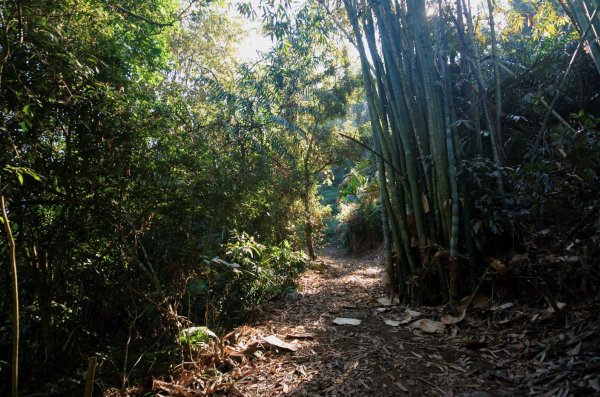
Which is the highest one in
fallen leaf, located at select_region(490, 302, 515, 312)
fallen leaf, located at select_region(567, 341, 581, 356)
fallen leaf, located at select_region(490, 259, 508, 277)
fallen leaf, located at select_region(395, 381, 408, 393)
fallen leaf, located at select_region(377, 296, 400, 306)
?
fallen leaf, located at select_region(490, 259, 508, 277)

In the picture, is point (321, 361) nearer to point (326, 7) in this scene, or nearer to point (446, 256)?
point (446, 256)

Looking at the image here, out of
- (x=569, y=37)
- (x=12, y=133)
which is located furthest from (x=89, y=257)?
(x=569, y=37)

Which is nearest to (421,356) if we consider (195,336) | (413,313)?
(413,313)

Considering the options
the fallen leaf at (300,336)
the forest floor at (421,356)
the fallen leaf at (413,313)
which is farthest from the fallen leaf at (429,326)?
the fallen leaf at (300,336)

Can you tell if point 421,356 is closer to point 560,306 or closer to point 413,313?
point 413,313

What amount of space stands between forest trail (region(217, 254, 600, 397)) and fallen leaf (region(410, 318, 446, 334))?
0.04 m

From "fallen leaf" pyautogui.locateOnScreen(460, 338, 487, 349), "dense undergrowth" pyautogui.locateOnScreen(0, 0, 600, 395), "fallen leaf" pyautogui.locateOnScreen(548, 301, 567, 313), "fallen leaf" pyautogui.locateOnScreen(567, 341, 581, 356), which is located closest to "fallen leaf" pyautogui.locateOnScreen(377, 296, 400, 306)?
"dense undergrowth" pyautogui.locateOnScreen(0, 0, 600, 395)

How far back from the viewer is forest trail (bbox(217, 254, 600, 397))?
5.85 feet

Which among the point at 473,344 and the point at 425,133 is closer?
the point at 473,344

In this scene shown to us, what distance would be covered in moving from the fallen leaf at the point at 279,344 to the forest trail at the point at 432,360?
0.20ft

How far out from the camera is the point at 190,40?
32.3ft

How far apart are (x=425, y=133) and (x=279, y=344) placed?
7.89 ft

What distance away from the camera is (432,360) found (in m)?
2.23

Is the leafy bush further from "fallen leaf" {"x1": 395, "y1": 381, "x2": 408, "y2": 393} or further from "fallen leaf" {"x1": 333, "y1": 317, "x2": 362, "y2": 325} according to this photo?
"fallen leaf" {"x1": 395, "y1": 381, "x2": 408, "y2": 393}
